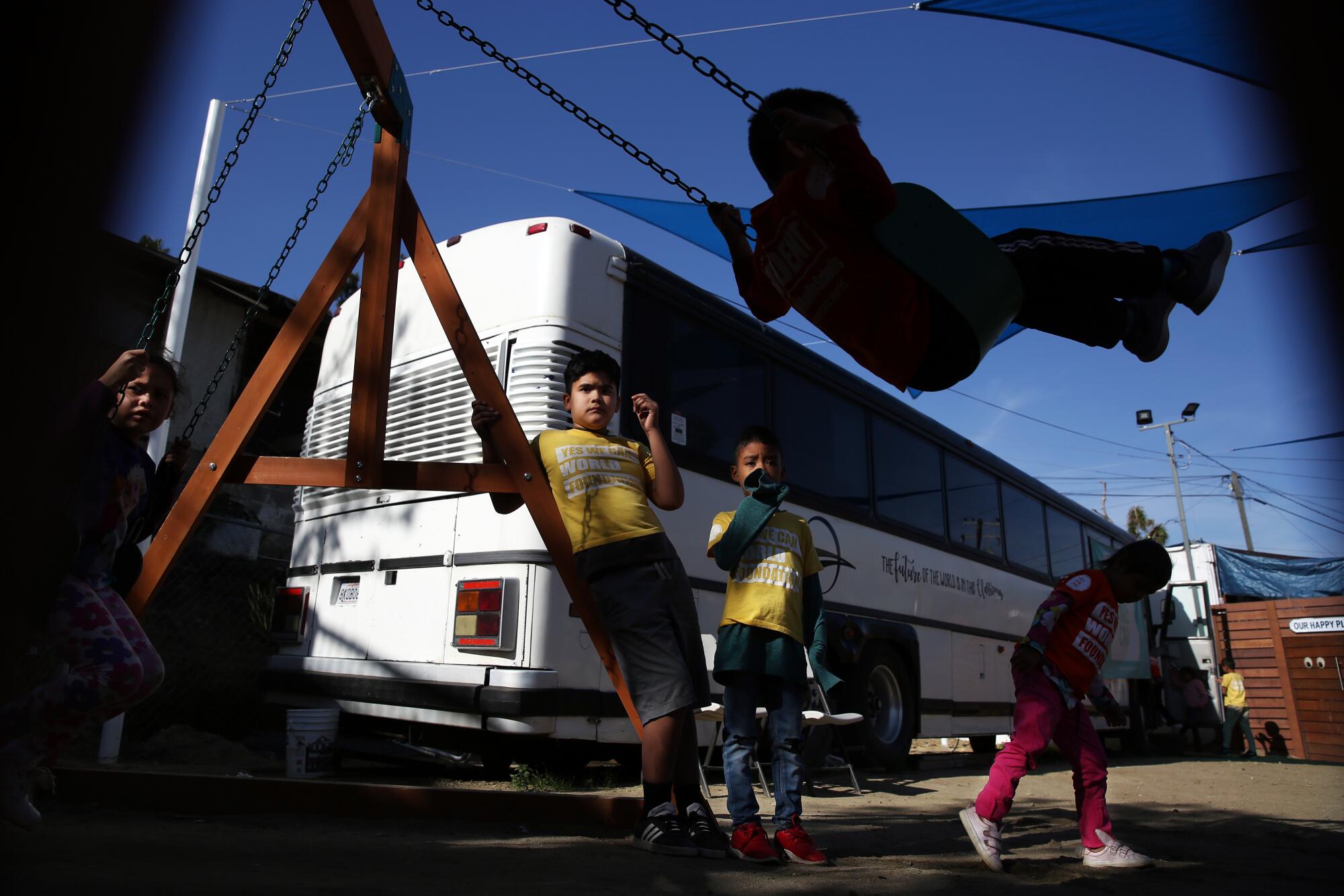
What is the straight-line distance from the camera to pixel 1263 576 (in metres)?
17.4

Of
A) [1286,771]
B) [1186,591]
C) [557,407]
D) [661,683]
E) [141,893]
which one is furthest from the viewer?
[1186,591]

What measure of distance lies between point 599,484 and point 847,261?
125 cm

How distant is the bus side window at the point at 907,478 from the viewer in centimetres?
712

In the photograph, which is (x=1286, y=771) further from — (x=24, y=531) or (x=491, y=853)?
(x=24, y=531)

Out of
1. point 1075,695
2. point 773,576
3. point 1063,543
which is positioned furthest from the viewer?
point 1063,543

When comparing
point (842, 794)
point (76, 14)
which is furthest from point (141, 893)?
point (842, 794)

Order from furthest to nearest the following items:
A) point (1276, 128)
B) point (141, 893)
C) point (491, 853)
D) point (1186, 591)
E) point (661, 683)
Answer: point (1186, 591)
point (661, 683)
point (491, 853)
point (141, 893)
point (1276, 128)

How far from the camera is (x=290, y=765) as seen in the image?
15.0ft

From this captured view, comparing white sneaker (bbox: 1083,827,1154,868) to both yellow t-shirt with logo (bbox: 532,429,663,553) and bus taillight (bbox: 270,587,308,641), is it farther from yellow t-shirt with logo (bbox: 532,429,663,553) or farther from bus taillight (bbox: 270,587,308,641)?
bus taillight (bbox: 270,587,308,641)

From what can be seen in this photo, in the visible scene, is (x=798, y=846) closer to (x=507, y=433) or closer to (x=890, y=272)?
(x=507, y=433)

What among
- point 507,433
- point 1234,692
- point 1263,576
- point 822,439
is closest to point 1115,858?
point 507,433

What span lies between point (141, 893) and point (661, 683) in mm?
1494

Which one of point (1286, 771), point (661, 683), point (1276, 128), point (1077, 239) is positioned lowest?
point (1286, 771)

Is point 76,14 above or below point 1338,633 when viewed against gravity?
above
